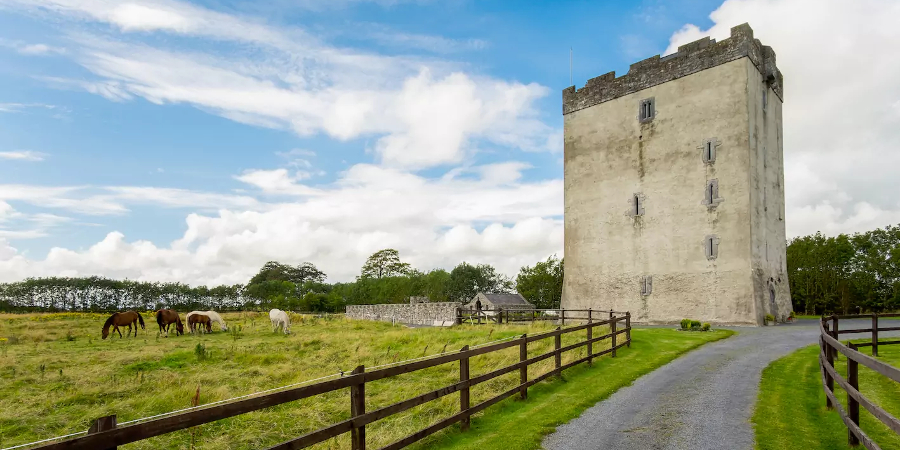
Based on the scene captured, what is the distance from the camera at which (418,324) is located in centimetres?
4428

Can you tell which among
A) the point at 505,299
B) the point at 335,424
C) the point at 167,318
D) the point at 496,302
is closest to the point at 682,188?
the point at 496,302

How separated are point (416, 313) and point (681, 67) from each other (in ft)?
90.0

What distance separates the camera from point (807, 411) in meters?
9.30

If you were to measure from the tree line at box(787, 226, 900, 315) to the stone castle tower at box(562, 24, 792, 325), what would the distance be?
21.6 meters

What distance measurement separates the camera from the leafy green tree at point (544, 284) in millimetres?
61531

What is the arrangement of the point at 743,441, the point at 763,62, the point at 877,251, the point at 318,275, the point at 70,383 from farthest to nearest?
the point at 318,275, the point at 877,251, the point at 763,62, the point at 70,383, the point at 743,441

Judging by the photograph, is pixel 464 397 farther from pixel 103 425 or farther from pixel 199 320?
pixel 199 320

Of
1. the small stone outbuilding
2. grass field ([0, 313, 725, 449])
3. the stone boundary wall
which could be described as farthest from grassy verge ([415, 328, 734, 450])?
the small stone outbuilding

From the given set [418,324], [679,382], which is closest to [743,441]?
[679,382]

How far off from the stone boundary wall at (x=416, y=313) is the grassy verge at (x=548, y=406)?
72.6ft

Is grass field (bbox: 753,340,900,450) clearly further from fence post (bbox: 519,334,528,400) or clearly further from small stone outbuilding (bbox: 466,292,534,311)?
small stone outbuilding (bbox: 466,292,534,311)

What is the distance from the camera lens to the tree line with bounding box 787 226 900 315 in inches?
2076

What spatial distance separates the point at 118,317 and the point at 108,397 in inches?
718

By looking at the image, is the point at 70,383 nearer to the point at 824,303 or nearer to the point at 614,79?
the point at 614,79
